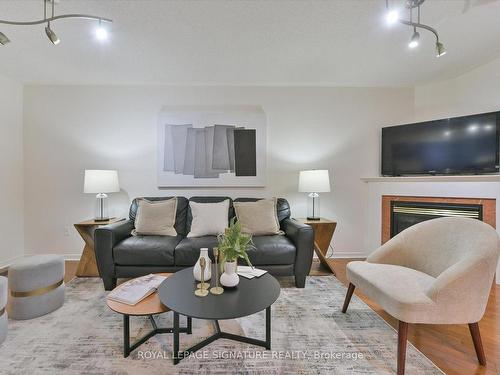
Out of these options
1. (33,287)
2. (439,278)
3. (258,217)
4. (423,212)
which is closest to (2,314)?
(33,287)

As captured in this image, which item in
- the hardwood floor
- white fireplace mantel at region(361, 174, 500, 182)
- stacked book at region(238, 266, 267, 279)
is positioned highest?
white fireplace mantel at region(361, 174, 500, 182)

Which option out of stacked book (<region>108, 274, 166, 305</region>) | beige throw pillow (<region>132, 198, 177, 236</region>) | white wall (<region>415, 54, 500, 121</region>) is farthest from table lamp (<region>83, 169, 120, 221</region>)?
white wall (<region>415, 54, 500, 121</region>)

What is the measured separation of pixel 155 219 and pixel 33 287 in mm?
1105

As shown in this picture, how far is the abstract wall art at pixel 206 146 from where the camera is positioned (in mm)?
3172

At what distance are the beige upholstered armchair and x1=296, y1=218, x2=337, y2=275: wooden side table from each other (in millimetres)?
912

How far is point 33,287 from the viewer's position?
5.99ft

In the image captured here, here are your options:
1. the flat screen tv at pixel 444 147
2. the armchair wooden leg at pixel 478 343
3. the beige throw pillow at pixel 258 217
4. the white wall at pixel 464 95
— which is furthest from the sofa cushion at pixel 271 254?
the white wall at pixel 464 95

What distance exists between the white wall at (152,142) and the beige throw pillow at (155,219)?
0.54m

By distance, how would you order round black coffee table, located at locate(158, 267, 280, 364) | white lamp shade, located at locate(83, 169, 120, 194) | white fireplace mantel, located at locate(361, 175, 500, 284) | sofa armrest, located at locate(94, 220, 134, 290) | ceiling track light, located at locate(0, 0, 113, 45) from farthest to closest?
white lamp shade, located at locate(83, 169, 120, 194)
white fireplace mantel, located at locate(361, 175, 500, 284)
sofa armrest, located at locate(94, 220, 134, 290)
ceiling track light, located at locate(0, 0, 113, 45)
round black coffee table, located at locate(158, 267, 280, 364)

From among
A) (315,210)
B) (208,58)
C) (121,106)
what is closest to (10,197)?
(121,106)

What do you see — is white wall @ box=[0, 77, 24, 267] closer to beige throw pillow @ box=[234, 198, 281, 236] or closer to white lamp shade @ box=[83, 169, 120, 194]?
white lamp shade @ box=[83, 169, 120, 194]

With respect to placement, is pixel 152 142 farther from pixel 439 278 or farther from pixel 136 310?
pixel 439 278

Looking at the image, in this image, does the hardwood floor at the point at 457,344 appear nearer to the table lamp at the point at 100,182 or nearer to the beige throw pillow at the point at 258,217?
the beige throw pillow at the point at 258,217

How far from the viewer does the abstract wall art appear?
3172 mm
